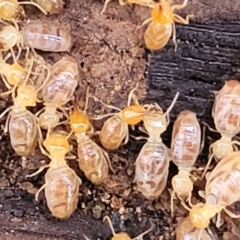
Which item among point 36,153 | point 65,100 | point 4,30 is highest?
Result: point 4,30

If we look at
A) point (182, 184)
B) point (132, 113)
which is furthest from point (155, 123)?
point (182, 184)

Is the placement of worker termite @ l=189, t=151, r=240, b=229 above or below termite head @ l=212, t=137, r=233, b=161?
below

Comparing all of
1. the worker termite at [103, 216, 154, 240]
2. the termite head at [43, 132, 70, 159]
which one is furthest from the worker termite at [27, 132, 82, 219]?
the worker termite at [103, 216, 154, 240]

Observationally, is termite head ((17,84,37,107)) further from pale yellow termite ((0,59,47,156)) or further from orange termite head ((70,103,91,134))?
orange termite head ((70,103,91,134))

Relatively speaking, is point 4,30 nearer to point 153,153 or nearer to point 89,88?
point 89,88

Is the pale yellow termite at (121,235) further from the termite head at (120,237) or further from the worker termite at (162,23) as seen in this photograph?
the worker termite at (162,23)

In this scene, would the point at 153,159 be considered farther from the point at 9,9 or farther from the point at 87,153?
the point at 9,9

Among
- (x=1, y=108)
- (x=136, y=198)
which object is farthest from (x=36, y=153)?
(x=136, y=198)
